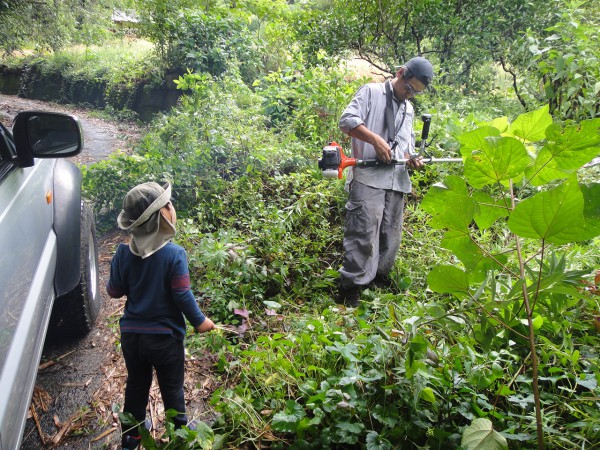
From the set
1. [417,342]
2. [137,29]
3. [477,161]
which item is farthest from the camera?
[137,29]

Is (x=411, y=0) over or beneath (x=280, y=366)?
over

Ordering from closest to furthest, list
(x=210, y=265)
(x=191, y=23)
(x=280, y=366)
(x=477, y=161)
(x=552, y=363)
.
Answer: (x=477, y=161) < (x=552, y=363) < (x=280, y=366) < (x=210, y=265) < (x=191, y=23)

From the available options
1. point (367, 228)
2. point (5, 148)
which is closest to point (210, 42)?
point (367, 228)

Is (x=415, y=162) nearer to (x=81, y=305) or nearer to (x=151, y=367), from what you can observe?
(x=151, y=367)

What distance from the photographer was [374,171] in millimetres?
3551

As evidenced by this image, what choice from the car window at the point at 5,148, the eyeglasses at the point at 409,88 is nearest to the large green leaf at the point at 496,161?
the car window at the point at 5,148

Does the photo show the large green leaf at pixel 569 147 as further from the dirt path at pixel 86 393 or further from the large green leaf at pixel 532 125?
the dirt path at pixel 86 393

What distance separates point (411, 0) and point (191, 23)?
4548 millimetres

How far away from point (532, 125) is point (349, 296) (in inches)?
107

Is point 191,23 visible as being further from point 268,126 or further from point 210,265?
point 210,265

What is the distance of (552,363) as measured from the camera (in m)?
2.04

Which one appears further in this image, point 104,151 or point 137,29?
point 137,29

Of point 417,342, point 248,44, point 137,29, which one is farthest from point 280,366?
point 137,29

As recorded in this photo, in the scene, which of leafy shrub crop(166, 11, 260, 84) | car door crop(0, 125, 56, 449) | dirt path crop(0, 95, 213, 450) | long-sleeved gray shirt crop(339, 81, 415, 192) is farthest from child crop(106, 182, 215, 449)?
leafy shrub crop(166, 11, 260, 84)
